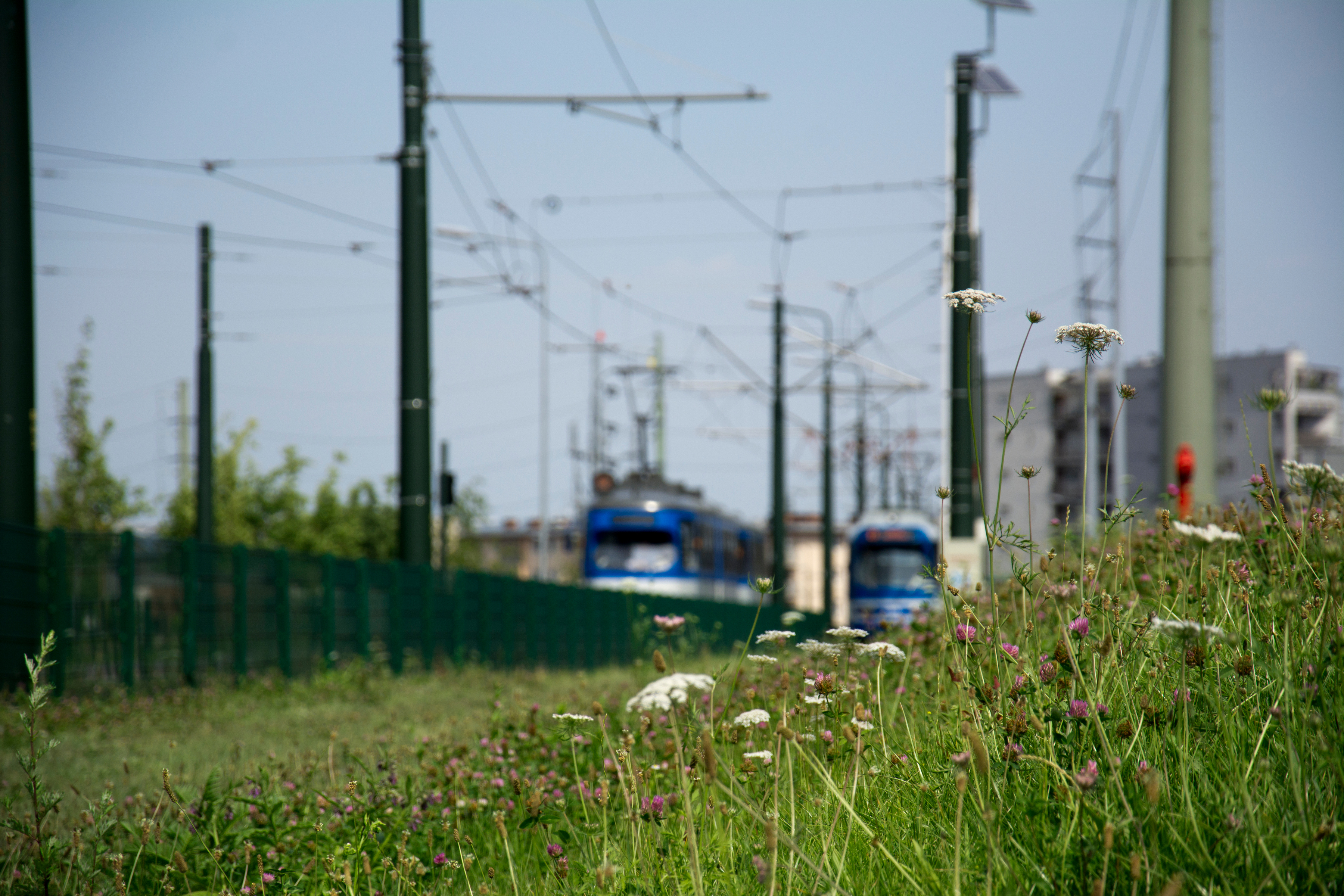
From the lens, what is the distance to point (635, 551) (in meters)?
28.1

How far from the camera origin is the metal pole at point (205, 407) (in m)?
23.8

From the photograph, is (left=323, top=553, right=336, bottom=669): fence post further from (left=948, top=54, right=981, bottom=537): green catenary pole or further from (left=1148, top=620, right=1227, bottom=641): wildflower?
(left=1148, top=620, right=1227, bottom=641): wildflower

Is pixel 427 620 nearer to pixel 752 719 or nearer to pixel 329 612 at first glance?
pixel 329 612

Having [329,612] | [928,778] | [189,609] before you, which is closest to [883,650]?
[928,778]

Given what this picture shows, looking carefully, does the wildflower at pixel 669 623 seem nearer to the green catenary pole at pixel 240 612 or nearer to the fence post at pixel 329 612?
the green catenary pole at pixel 240 612

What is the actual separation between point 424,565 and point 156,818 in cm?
1255

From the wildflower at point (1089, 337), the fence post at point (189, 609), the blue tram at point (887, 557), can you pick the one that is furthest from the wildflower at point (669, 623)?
the blue tram at point (887, 557)

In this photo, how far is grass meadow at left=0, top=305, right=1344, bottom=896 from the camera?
2.55 m

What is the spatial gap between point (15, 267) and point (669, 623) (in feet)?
25.6

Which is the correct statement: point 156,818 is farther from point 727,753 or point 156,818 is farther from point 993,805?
point 993,805

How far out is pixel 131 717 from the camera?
9.93 m

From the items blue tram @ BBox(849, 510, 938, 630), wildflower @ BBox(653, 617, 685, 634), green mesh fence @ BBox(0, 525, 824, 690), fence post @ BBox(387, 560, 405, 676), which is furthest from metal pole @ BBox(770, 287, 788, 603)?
wildflower @ BBox(653, 617, 685, 634)

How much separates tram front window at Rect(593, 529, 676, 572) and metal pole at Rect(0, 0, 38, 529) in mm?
18647

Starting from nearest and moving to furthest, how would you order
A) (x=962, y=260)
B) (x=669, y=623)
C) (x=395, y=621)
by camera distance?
(x=669, y=623)
(x=395, y=621)
(x=962, y=260)
